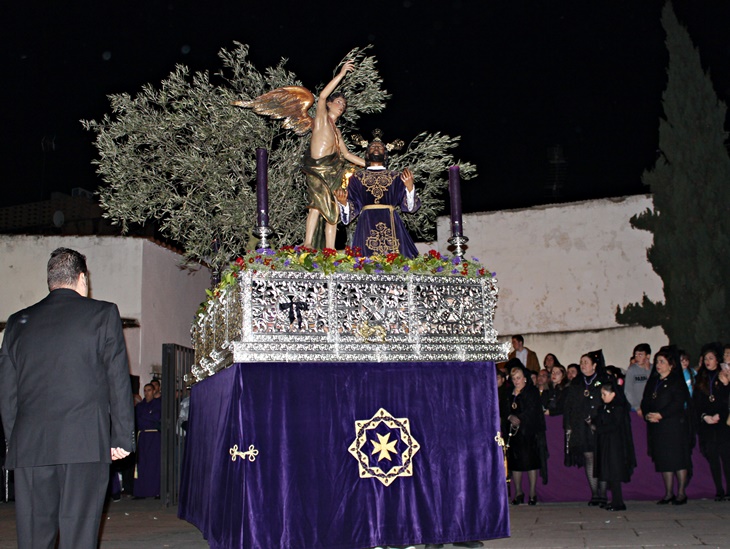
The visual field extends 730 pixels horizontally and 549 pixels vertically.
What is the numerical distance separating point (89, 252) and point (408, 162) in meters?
11.0

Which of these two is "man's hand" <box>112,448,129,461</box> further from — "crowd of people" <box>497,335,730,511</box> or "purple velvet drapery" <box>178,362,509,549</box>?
"crowd of people" <box>497,335,730,511</box>

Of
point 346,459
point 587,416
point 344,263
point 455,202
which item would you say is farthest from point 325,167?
point 587,416

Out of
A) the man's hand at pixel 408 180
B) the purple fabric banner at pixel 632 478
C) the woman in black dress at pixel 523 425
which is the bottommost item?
the purple fabric banner at pixel 632 478

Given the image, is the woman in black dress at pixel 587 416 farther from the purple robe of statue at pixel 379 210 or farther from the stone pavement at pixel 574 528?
the purple robe of statue at pixel 379 210

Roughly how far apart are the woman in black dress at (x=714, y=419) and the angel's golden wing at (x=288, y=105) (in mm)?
6156

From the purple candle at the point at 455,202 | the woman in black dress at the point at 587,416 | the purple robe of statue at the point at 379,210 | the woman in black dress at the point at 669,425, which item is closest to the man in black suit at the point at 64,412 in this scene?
the purple robe of statue at the point at 379,210

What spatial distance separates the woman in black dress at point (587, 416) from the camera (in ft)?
34.2

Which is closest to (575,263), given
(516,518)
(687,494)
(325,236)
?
(687,494)

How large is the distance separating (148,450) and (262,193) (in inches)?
319

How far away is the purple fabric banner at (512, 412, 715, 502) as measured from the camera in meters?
11.0

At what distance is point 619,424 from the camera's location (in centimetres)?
1013

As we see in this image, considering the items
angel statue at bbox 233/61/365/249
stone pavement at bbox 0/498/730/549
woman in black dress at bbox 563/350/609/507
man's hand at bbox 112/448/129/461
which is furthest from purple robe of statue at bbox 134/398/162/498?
man's hand at bbox 112/448/129/461

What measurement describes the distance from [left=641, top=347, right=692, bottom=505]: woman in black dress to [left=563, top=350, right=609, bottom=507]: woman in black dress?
69cm

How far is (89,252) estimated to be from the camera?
2142cm
